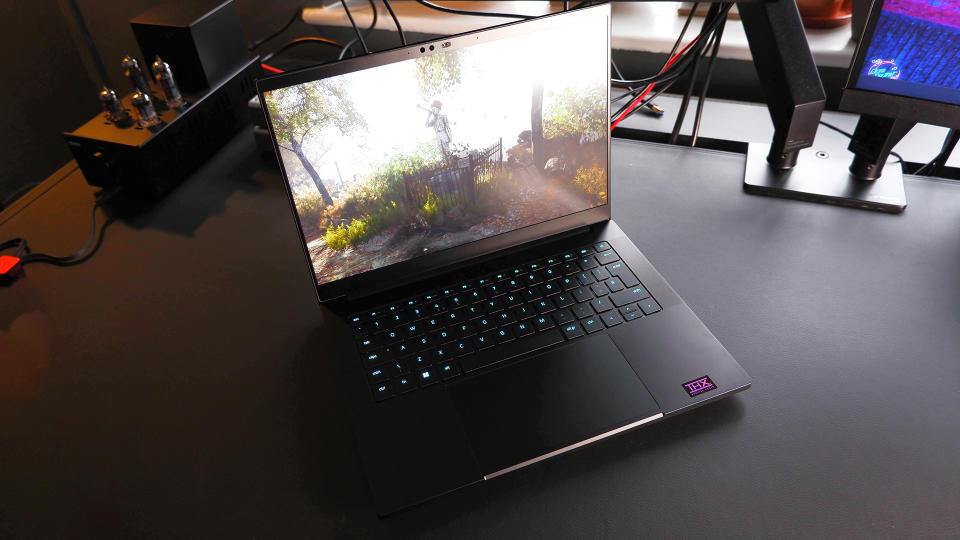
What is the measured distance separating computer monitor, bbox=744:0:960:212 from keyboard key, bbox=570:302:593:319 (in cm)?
37

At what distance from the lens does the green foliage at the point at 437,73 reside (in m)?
0.64

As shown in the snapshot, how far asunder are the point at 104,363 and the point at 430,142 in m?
0.45

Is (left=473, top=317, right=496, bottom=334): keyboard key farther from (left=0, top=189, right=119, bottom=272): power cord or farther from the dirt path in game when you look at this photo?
(left=0, top=189, right=119, bottom=272): power cord

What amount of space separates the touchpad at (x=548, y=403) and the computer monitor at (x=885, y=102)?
425mm

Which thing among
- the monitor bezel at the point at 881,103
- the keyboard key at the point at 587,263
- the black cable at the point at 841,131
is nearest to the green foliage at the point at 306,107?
the keyboard key at the point at 587,263

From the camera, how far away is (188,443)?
0.60 meters

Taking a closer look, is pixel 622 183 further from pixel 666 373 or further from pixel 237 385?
pixel 237 385

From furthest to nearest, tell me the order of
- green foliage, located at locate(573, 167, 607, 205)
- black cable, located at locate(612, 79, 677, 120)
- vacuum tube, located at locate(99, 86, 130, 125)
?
black cable, located at locate(612, 79, 677, 120) → vacuum tube, located at locate(99, 86, 130, 125) → green foliage, located at locate(573, 167, 607, 205)

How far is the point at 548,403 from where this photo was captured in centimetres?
59

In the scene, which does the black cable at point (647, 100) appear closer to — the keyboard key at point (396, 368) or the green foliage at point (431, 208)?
the green foliage at point (431, 208)

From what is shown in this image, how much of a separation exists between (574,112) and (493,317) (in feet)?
0.84

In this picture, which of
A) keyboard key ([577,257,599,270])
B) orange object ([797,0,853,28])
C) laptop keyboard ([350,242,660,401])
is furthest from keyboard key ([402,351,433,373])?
orange object ([797,0,853,28])

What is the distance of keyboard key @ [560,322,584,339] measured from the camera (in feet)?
2.13

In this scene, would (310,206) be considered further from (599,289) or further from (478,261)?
(599,289)
